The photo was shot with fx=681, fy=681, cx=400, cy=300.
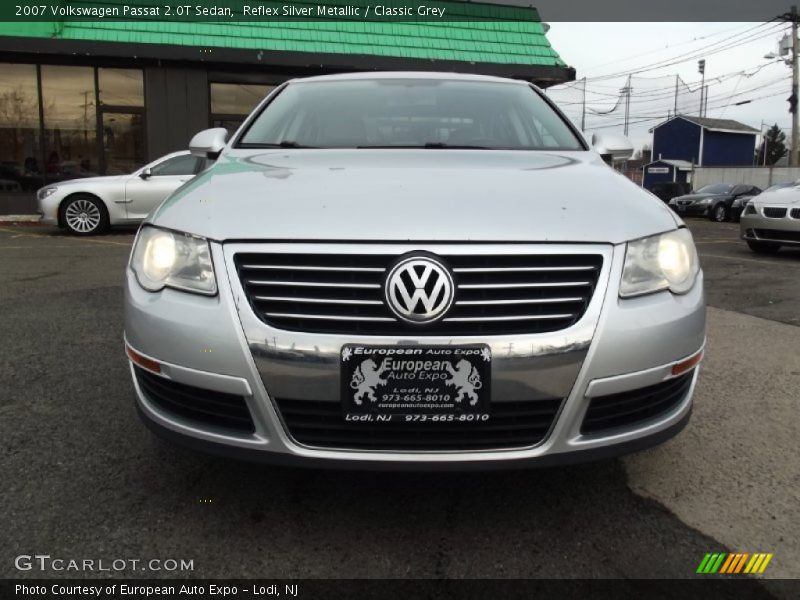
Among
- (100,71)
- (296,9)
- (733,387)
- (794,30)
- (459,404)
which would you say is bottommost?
(733,387)

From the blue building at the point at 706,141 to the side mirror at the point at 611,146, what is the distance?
44662 mm

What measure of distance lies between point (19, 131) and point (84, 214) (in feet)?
16.3

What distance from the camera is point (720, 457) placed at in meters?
2.67

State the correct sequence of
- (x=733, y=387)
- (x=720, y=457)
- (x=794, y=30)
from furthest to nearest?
(x=794, y=30)
(x=733, y=387)
(x=720, y=457)

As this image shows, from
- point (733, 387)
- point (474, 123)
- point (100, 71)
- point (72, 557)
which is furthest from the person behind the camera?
point (100, 71)

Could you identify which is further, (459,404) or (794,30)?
(794,30)

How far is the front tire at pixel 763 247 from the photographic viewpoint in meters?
9.68

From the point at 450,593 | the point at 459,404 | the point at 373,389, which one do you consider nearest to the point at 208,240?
the point at 373,389

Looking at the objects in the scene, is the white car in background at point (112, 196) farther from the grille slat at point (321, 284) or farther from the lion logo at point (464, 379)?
the lion logo at point (464, 379)

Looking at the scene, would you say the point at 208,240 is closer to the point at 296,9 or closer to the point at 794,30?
the point at 296,9

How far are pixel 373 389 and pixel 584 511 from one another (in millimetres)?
896

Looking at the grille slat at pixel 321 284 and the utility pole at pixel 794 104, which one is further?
the utility pole at pixel 794 104

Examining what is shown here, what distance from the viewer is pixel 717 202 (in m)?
21.5

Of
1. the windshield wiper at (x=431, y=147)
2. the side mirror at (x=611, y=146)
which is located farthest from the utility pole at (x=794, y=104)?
the windshield wiper at (x=431, y=147)
